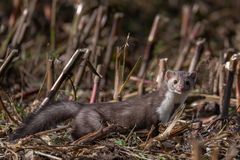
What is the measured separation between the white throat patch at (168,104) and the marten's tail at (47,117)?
89cm

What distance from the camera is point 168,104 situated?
7016mm

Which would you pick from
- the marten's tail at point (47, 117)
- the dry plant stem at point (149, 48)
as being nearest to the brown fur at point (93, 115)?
the marten's tail at point (47, 117)

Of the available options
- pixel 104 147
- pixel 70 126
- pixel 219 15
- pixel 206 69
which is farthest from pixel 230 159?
pixel 219 15

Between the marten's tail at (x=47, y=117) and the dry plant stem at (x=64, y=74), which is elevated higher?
the dry plant stem at (x=64, y=74)

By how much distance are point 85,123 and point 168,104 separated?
1039mm

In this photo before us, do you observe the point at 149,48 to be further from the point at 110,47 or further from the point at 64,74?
the point at 64,74

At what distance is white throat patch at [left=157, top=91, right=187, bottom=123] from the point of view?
691 centimetres

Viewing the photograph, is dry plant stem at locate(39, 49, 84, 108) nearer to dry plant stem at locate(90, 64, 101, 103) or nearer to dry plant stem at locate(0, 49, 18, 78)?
dry plant stem at locate(0, 49, 18, 78)

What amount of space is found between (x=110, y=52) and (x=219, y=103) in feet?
6.33

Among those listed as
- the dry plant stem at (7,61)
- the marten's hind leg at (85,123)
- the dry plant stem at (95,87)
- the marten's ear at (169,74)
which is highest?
the dry plant stem at (7,61)

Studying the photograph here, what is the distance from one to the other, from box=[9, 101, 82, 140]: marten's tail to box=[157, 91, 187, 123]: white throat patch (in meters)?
0.89

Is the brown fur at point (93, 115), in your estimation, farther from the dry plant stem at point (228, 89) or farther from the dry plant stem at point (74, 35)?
the dry plant stem at point (74, 35)

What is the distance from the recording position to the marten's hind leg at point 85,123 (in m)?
6.27

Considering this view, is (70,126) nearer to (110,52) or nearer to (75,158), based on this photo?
(75,158)
